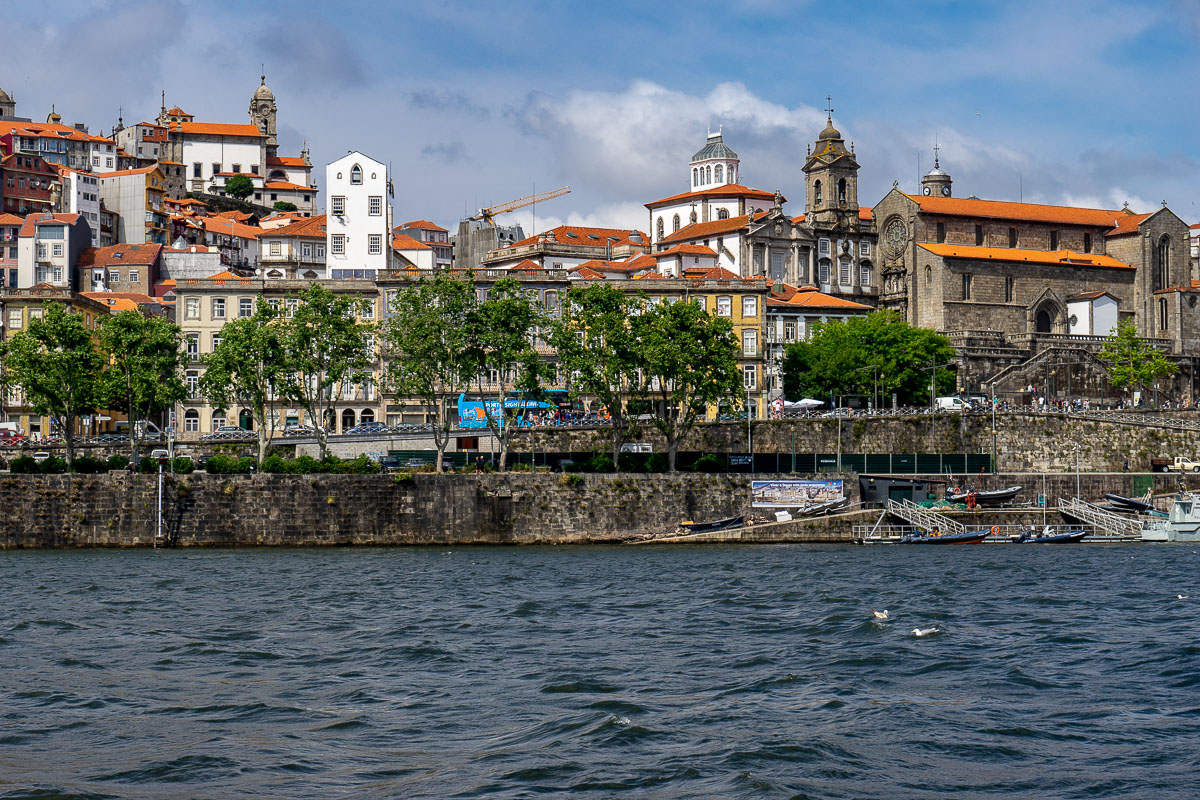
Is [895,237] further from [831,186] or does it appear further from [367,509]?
[367,509]

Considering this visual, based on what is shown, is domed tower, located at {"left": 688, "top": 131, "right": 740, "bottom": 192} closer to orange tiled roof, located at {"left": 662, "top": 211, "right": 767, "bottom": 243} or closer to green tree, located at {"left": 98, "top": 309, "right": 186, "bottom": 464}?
orange tiled roof, located at {"left": 662, "top": 211, "right": 767, "bottom": 243}

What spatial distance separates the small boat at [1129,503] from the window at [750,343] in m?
30.7

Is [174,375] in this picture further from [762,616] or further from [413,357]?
[762,616]

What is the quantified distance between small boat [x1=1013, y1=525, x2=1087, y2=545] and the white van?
2110 centimetres

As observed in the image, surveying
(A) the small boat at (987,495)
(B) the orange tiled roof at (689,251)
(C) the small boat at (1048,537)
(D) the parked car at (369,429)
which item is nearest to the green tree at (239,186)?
(B) the orange tiled roof at (689,251)

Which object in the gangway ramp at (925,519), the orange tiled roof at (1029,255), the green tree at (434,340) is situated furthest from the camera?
the orange tiled roof at (1029,255)

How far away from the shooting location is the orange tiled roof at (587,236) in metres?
137

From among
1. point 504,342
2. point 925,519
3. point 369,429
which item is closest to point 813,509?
point 925,519

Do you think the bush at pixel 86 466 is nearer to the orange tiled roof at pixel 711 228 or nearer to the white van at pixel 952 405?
the white van at pixel 952 405

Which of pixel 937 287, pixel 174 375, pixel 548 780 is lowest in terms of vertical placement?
pixel 548 780

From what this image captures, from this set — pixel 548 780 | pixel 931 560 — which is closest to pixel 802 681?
pixel 548 780

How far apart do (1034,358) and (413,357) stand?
58.3 m

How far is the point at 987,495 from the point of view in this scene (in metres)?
71.3

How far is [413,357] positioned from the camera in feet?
242
